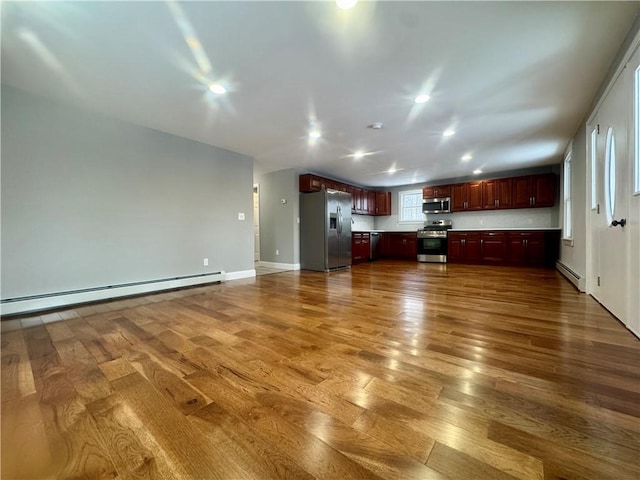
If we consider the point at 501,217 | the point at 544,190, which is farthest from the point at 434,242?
the point at 544,190

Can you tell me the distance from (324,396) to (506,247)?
21.7 feet

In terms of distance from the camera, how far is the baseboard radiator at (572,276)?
344 centimetres

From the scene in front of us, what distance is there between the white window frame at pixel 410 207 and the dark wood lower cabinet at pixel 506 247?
133 centimetres

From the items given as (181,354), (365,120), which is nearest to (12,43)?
(181,354)

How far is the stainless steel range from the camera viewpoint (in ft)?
23.2

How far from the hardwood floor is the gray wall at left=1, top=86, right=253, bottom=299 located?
78 centimetres

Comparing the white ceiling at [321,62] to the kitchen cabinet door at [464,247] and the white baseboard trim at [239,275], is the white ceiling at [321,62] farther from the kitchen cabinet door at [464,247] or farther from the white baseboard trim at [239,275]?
the kitchen cabinet door at [464,247]

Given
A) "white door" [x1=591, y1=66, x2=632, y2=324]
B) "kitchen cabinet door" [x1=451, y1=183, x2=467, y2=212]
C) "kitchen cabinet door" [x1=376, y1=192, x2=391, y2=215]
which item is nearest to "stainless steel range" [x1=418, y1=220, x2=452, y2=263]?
"kitchen cabinet door" [x1=451, y1=183, x2=467, y2=212]

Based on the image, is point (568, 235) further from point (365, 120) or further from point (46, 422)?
point (46, 422)

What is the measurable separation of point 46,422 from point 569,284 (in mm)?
5655

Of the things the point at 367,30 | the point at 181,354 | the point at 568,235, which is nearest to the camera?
the point at 181,354

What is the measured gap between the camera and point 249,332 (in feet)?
7.32

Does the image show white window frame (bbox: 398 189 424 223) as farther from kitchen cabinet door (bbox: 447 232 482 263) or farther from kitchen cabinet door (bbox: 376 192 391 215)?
kitchen cabinet door (bbox: 447 232 482 263)

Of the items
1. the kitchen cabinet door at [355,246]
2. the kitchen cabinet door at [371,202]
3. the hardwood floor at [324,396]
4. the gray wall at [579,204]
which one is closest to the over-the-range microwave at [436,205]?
the kitchen cabinet door at [371,202]
